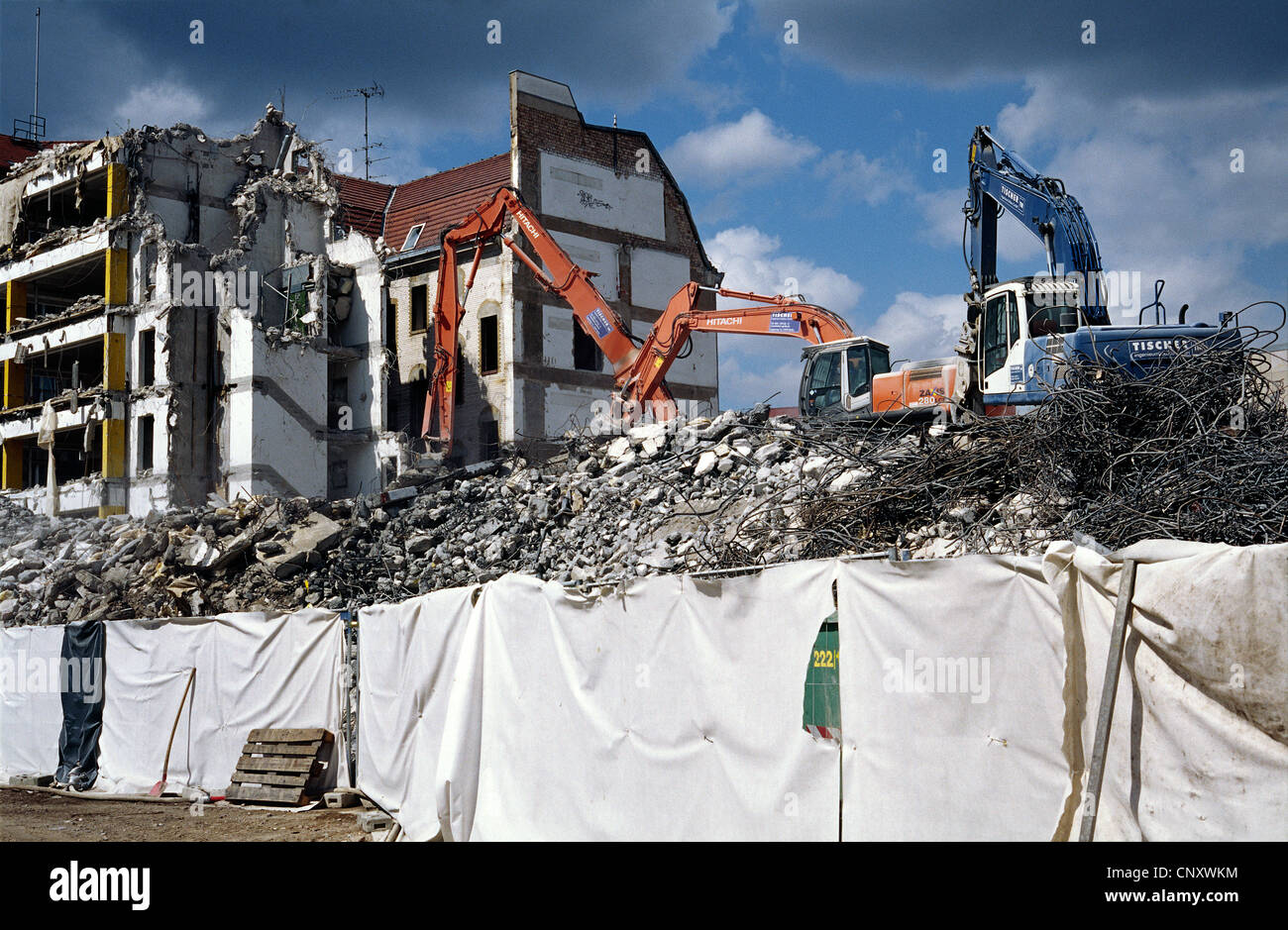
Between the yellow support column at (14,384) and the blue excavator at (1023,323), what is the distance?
1246 inches

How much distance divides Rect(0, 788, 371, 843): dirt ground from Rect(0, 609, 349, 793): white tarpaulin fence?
0.69m

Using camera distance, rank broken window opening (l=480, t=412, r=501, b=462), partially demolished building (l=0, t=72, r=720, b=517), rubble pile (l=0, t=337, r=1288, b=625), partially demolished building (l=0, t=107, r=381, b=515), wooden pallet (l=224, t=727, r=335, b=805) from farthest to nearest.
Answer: broken window opening (l=480, t=412, r=501, b=462)
partially demolished building (l=0, t=72, r=720, b=517)
partially demolished building (l=0, t=107, r=381, b=515)
wooden pallet (l=224, t=727, r=335, b=805)
rubble pile (l=0, t=337, r=1288, b=625)

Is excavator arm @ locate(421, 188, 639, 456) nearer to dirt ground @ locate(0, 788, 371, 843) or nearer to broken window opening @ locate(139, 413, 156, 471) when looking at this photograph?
broken window opening @ locate(139, 413, 156, 471)

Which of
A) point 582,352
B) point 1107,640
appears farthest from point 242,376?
point 1107,640

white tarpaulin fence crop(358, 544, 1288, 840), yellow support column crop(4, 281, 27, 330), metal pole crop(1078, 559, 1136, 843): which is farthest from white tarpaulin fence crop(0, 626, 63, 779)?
yellow support column crop(4, 281, 27, 330)

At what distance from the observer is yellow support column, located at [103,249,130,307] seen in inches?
1364

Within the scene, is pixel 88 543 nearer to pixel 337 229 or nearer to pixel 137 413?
pixel 137 413

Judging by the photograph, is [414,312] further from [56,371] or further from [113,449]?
[56,371]

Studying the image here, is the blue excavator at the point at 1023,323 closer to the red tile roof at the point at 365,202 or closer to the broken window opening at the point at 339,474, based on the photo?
the broken window opening at the point at 339,474

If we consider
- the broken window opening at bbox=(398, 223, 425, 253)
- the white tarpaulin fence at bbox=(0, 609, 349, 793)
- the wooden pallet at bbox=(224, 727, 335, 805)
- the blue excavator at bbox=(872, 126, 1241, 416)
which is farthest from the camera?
the broken window opening at bbox=(398, 223, 425, 253)

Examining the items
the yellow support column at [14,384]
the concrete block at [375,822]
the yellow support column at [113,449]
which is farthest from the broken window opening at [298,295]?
the concrete block at [375,822]

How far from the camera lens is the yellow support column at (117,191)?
34.2 metres

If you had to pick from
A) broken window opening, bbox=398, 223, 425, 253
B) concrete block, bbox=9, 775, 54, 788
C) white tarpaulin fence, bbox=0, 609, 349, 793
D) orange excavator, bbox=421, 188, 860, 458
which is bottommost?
concrete block, bbox=9, 775, 54, 788
